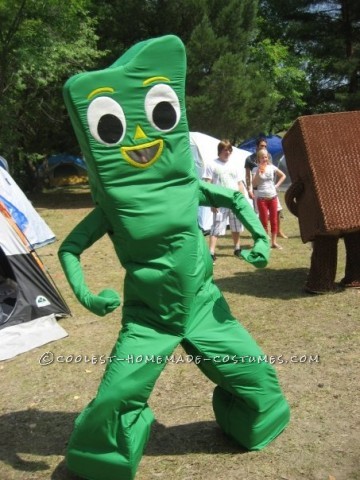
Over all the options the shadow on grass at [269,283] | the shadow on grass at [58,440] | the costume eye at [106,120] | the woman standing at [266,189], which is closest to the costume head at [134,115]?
the costume eye at [106,120]

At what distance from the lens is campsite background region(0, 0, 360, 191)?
14.5 meters

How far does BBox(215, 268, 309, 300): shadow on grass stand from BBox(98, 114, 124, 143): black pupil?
3.79m

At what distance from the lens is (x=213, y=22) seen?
623 inches

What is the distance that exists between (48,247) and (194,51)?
7728 millimetres

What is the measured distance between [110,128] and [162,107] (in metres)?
0.30

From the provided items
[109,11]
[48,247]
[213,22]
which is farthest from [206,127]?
[48,247]

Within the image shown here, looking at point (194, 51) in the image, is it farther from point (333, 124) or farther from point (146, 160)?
point (146, 160)

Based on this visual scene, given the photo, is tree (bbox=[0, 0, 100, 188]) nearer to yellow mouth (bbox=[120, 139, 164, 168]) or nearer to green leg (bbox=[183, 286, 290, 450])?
yellow mouth (bbox=[120, 139, 164, 168])

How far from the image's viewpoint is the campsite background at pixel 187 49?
1453 centimetres

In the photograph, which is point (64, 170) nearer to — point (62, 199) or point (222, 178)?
point (62, 199)

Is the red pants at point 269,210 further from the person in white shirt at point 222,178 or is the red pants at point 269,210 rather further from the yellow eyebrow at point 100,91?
the yellow eyebrow at point 100,91

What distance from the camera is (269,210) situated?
862 cm

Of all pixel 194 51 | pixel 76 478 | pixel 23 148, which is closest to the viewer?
pixel 76 478

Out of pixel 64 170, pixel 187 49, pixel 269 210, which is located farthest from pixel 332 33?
pixel 64 170
